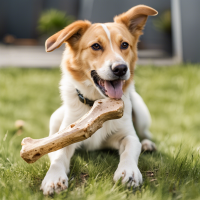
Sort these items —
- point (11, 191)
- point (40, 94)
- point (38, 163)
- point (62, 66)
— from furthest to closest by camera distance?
point (40, 94) < point (62, 66) < point (38, 163) < point (11, 191)

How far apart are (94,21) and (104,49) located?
8442 millimetres

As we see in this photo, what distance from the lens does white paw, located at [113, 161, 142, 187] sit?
6.26 ft

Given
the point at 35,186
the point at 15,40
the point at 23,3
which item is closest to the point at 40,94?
the point at 35,186

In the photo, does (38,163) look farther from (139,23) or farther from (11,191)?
(139,23)

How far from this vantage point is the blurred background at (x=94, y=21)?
7148 mm

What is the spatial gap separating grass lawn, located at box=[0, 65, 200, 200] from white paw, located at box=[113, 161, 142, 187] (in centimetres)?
5

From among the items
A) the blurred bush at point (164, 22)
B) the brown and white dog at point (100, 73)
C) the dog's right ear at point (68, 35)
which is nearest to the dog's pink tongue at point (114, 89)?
the brown and white dog at point (100, 73)

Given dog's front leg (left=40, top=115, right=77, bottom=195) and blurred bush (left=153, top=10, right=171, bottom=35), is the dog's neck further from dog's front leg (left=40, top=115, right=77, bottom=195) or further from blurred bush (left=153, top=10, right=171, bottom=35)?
blurred bush (left=153, top=10, right=171, bottom=35)

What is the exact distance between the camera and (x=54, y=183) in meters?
1.89

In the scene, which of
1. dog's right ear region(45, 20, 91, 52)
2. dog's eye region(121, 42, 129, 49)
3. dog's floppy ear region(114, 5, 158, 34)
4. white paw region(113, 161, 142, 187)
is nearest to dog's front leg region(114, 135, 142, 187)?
white paw region(113, 161, 142, 187)

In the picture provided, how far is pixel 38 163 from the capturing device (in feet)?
7.82

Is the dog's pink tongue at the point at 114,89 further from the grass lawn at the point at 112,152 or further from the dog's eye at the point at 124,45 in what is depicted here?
the grass lawn at the point at 112,152

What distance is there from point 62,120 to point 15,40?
11.8m

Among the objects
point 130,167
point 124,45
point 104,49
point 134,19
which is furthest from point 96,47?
point 130,167
